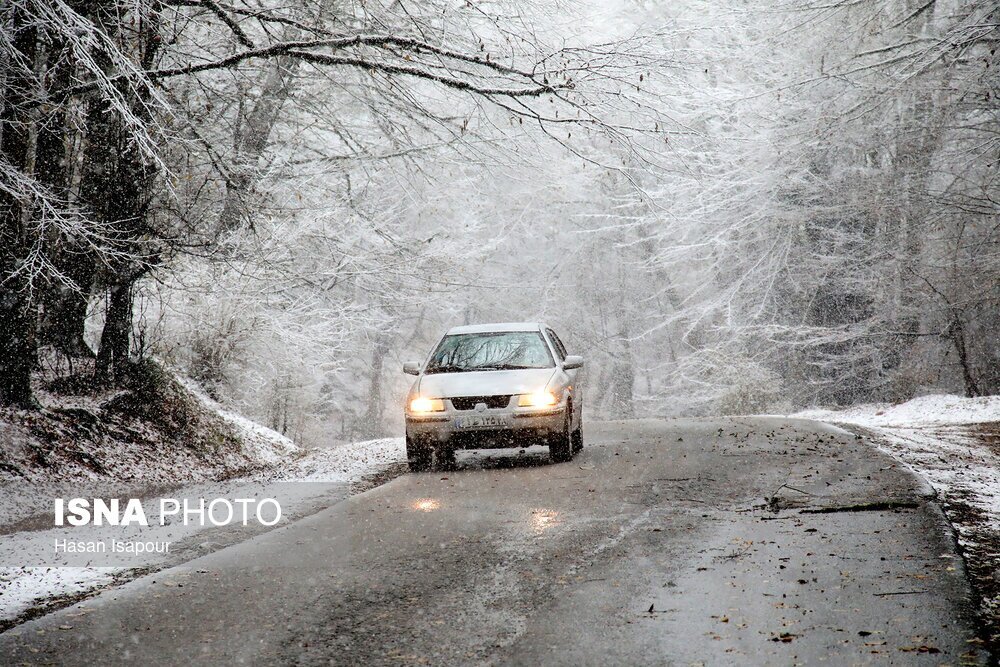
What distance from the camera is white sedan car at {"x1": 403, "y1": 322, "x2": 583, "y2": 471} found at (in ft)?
38.3

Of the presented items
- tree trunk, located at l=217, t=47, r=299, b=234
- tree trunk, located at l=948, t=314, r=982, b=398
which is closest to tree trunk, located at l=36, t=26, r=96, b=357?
tree trunk, located at l=217, t=47, r=299, b=234

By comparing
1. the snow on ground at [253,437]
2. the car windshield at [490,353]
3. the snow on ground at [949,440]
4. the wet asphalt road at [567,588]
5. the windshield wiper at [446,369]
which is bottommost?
the wet asphalt road at [567,588]

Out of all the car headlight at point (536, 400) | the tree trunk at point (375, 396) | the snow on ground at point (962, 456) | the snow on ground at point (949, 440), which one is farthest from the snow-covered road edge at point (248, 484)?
the tree trunk at point (375, 396)

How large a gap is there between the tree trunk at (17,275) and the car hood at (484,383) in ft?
15.0

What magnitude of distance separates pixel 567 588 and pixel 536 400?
5.84m

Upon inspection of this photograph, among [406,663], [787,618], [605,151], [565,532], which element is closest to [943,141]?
[605,151]

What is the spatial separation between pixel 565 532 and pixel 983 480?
4.94 m

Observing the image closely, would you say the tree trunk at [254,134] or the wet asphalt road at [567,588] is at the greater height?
the tree trunk at [254,134]

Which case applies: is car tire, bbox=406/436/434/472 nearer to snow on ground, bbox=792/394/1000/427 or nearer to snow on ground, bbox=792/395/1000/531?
snow on ground, bbox=792/395/1000/531

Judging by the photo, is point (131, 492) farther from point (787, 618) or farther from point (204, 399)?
point (787, 618)

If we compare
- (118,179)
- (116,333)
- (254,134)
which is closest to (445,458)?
(116,333)

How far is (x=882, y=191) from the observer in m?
23.7

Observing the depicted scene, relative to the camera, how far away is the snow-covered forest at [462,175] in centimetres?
1088

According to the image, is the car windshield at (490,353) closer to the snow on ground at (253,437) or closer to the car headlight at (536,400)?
the car headlight at (536,400)
